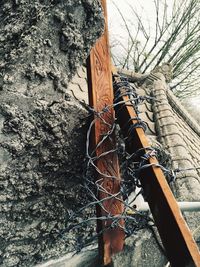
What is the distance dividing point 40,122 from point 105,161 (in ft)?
1.46

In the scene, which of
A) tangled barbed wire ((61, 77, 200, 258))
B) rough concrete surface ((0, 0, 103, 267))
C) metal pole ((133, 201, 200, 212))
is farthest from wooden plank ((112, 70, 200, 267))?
metal pole ((133, 201, 200, 212))

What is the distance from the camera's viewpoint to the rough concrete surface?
1.30 metres

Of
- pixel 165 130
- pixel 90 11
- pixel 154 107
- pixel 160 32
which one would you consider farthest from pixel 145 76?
pixel 160 32

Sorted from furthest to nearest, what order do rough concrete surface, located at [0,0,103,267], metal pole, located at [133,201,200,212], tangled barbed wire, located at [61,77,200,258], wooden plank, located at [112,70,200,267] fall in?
metal pole, located at [133,201,200,212] < tangled barbed wire, located at [61,77,200,258] < rough concrete surface, located at [0,0,103,267] < wooden plank, located at [112,70,200,267]

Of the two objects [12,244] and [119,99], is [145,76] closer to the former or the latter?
[119,99]

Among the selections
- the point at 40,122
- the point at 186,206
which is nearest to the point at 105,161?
the point at 40,122

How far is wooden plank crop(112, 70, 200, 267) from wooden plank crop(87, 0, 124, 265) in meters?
0.13

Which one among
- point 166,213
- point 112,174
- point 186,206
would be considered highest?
point 112,174

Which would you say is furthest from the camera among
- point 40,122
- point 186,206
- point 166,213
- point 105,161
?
point 186,206

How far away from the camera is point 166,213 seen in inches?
48.5

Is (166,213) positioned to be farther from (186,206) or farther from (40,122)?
(186,206)

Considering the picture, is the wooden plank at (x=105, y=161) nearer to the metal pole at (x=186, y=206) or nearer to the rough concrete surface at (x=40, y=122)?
the rough concrete surface at (x=40, y=122)

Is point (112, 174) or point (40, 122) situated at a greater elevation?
point (40, 122)

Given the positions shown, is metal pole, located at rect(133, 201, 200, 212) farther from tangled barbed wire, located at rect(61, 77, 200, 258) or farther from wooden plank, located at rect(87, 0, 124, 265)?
wooden plank, located at rect(87, 0, 124, 265)
